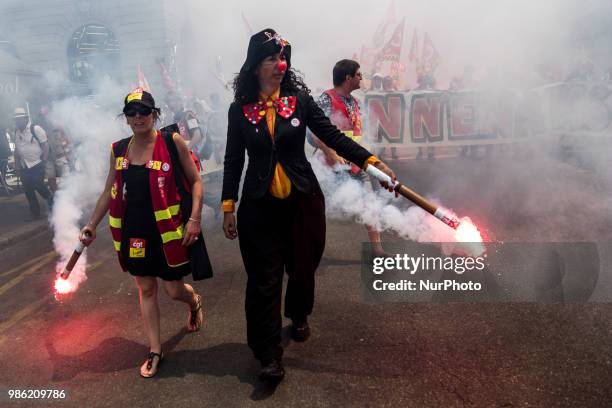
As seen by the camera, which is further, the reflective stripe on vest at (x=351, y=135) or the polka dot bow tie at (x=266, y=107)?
the reflective stripe on vest at (x=351, y=135)

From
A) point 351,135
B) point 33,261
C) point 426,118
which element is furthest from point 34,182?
point 426,118

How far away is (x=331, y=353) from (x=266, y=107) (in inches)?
61.7

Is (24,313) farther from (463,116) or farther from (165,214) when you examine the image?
(463,116)

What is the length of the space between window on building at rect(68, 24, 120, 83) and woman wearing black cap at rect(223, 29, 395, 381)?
21.1m

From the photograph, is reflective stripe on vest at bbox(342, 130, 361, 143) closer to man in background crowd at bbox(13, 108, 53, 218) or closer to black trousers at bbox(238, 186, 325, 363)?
black trousers at bbox(238, 186, 325, 363)

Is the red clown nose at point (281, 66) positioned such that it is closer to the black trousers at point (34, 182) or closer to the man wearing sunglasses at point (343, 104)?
the man wearing sunglasses at point (343, 104)

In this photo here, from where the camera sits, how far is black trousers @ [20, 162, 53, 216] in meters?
7.61

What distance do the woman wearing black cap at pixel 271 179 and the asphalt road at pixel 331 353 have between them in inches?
15.2

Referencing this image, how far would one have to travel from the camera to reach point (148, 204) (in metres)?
2.70

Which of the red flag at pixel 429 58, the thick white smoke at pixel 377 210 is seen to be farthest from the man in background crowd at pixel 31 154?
the red flag at pixel 429 58

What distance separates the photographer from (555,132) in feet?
31.9

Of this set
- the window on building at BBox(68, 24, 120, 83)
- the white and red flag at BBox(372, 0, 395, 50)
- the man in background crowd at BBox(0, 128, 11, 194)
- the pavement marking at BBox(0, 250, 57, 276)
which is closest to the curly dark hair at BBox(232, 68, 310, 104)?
the pavement marking at BBox(0, 250, 57, 276)

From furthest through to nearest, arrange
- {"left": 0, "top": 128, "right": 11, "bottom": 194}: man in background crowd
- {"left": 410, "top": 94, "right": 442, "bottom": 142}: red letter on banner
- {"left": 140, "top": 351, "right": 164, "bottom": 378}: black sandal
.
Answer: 1. {"left": 410, "top": 94, "right": 442, "bottom": 142}: red letter on banner
2. {"left": 0, "top": 128, "right": 11, "bottom": 194}: man in background crowd
3. {"left": 140, "top": 351, "right": 164, "bottom": 378}: black sandal

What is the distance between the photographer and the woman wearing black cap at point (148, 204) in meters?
2.69
